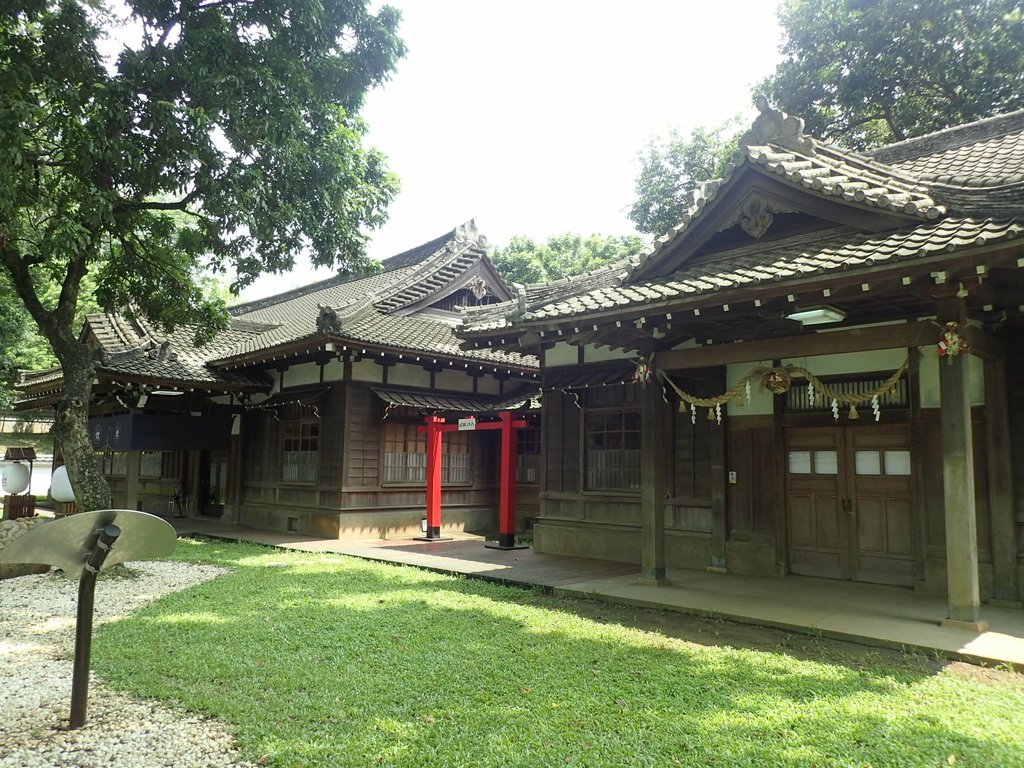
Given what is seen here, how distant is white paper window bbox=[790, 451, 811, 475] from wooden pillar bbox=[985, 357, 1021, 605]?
2.02 metres

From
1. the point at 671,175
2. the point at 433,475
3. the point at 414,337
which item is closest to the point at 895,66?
the point at 671,175

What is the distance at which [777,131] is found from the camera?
346 inches

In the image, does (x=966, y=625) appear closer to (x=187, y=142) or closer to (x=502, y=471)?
(x=502, y=471)

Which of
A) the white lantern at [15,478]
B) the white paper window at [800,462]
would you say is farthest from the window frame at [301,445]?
the white paper window at [800,462]

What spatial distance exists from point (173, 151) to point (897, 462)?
401 inches

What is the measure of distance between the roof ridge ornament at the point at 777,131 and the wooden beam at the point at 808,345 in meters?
2.89

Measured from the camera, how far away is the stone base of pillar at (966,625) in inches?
244

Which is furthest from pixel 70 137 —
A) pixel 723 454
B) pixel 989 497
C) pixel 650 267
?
pixel 989 497

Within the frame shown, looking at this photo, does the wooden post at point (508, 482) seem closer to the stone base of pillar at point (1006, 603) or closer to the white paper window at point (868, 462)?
the white paper window at point (868, 462)

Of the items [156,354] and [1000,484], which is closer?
[1000,484]

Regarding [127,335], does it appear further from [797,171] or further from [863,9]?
[863,9]

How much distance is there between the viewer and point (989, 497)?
7520 millimetres

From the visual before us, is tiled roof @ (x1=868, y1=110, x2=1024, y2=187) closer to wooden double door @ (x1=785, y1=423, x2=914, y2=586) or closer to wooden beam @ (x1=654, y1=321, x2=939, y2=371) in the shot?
wooden beam @ (x1=654, y1=321, x2=939, y2=371)

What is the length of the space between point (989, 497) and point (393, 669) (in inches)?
265
